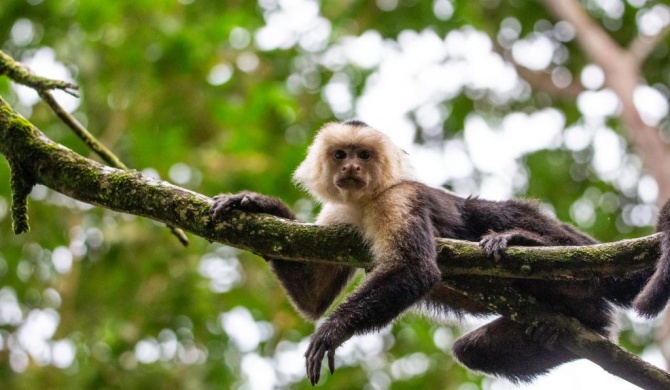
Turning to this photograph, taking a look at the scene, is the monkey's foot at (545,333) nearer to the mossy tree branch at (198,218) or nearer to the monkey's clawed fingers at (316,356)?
the mossy tree branch at (198,218)

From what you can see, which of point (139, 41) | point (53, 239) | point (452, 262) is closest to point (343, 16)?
point (139, 41)

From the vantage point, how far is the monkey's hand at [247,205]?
4.41 m

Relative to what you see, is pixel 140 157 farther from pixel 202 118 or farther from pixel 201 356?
pixel 201 356

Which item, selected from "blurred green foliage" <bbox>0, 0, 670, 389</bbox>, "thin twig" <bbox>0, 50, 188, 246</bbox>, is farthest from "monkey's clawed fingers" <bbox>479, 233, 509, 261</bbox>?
"blurred green foliage" <bbox>0, 0, 670, 389</bbox>

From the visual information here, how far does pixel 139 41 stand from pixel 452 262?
5.73 meters

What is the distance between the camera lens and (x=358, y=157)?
228 inches

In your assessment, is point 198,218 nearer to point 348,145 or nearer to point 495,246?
point 495,246

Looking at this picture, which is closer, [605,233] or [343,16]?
[343,16]

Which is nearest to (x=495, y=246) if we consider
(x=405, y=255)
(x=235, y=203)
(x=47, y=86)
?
(x=405, y=255)

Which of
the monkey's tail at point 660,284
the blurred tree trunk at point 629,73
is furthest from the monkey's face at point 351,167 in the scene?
the blurred tree trunk at point 629,73

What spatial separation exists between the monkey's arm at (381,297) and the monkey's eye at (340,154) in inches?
A: 52.2

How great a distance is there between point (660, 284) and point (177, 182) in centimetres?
653

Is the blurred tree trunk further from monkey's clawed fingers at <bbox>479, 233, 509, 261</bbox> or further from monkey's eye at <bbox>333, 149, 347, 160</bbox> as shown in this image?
monkey's clawed fingers at <bbox>479, 233, 509, 261</bbox>

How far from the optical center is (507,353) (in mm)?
5223
